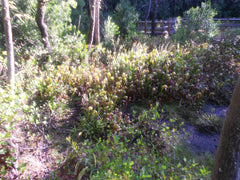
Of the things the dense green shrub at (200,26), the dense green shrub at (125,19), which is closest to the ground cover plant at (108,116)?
the dense green shrub at (200,26)

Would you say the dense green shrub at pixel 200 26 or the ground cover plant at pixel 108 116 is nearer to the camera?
the ground cover plant at pixel 108 116

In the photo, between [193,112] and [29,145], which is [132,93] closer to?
[193,112]

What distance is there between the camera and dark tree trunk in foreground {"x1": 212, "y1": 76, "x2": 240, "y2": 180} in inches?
68.0

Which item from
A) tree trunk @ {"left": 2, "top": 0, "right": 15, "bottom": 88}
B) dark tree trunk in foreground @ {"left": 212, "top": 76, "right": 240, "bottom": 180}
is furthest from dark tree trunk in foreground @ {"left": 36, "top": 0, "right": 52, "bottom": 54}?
dark tree trunk in foreground @ {"left": 212, "top": 76, "right": 240, "bottom": 180}

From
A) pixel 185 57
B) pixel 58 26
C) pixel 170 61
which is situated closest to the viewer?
pixel 170 61

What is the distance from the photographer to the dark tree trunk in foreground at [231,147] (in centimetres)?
173

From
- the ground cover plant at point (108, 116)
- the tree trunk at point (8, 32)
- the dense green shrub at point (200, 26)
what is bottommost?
the ground cover plant at point (108, 116)

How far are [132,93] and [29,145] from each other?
2308 millimetres

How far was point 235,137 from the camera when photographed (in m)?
1.76

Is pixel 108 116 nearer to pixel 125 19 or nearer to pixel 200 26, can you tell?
pixel 200 26

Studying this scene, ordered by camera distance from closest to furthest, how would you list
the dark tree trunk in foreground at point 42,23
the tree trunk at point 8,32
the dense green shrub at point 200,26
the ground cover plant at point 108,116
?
the ground cover plant at point 108,116 → the tree trunk at point 8,32 → the dark tree trunk in foreground at point 42,23 → the dense green shrub at point 200,26

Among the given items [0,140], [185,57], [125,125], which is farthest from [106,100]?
[185,57]

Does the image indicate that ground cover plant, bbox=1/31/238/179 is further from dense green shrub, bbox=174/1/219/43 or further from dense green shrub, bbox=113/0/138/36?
dense green shrub, bbox=113/0/138/36

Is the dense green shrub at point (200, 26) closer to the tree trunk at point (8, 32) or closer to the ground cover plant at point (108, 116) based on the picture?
the ground cover plant at point (108, 116)
